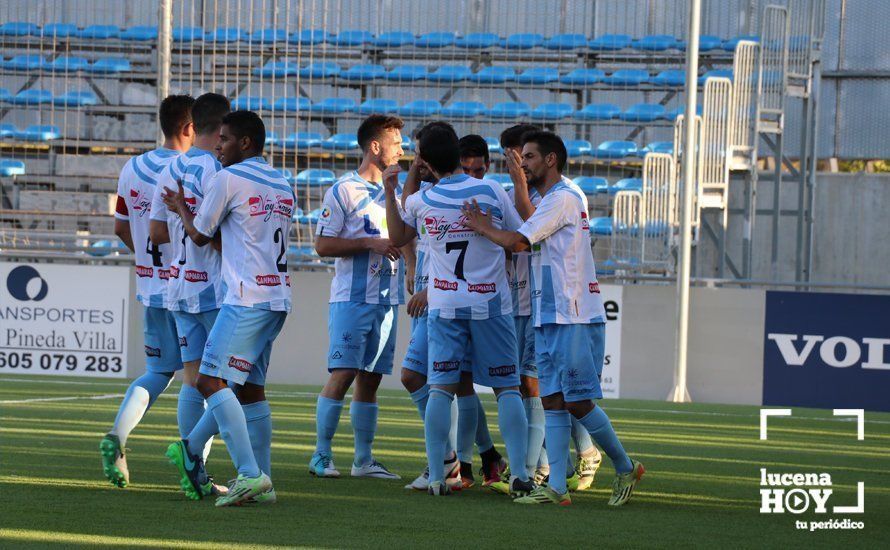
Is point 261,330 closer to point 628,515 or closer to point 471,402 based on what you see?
point 471,402

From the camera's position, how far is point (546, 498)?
641 cm

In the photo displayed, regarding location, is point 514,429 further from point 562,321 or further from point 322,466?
point 322,466

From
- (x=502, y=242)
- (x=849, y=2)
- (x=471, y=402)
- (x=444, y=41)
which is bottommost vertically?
(x=471, y=402)

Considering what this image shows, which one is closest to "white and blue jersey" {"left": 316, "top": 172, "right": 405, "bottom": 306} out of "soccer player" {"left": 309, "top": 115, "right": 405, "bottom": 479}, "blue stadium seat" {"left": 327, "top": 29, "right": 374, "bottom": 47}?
"soccer player" {"left": 309, "top": 115, "right": 405, "bottom": 479}

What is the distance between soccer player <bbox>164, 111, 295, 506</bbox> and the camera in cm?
602

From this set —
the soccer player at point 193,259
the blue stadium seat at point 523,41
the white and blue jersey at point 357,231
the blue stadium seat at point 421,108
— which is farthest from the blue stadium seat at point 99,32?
the soccer player at point 193,259

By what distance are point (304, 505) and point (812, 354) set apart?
339 inches

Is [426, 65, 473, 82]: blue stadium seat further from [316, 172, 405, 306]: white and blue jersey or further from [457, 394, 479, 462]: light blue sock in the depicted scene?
[457, 394, 479, 462]: light blue sock

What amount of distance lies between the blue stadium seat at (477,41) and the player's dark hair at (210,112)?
11.7 metres

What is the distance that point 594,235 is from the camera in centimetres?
1641

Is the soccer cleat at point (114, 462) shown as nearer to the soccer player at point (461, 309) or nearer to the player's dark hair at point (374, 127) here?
the soccer player at point (461, 309)

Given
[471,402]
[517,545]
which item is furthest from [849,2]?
[517,545]

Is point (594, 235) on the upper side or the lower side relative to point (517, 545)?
upper

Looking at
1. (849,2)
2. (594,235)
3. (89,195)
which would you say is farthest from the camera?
(849,2)
